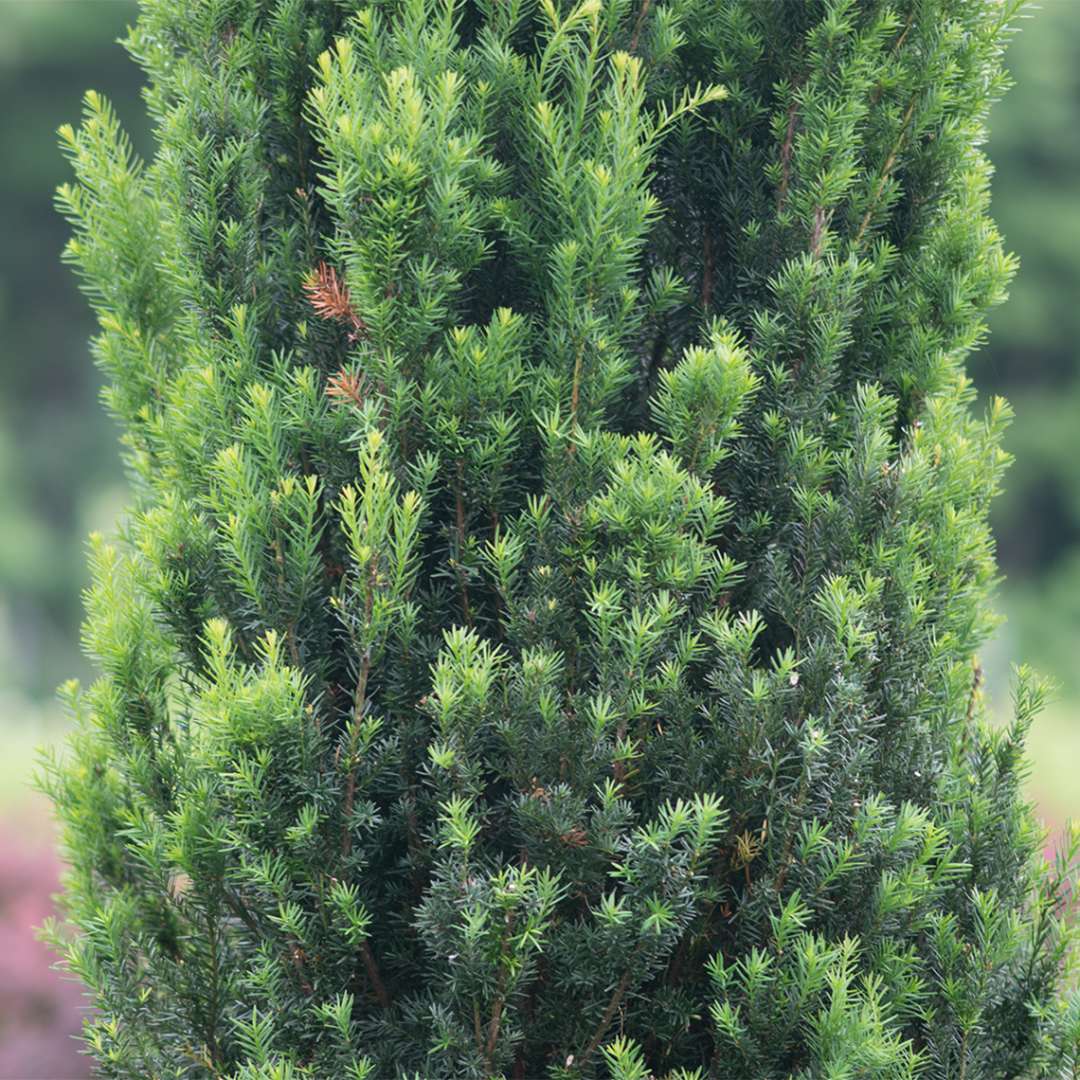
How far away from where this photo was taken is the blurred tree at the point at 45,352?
795 inches

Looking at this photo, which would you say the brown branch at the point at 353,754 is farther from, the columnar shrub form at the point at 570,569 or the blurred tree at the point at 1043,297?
the blurred tree at the point at 1043,297

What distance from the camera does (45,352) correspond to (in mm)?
23844

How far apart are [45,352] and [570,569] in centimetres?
2426

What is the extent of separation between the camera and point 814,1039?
6.09 feet

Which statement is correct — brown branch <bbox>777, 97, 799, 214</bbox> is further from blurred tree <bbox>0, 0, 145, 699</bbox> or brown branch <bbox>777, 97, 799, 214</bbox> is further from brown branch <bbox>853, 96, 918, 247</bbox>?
blurred tree <bbox>0, 0, 145, 699</bbox>

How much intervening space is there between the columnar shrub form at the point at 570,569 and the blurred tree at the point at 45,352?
17.2 meters

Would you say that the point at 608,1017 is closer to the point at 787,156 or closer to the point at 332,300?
the point at 332,300

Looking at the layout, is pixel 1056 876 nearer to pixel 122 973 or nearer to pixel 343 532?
pixel 343 532

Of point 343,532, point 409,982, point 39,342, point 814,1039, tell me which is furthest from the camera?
point 39,342

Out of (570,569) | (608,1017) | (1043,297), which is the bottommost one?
(608,1017)

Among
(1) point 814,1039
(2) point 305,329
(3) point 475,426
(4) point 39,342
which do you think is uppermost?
(4) point 39,342

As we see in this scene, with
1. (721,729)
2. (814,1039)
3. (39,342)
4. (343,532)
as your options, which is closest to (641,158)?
(343,532)

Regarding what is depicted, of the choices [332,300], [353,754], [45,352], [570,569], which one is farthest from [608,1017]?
[45,352]

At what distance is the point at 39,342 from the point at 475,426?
953 inches
